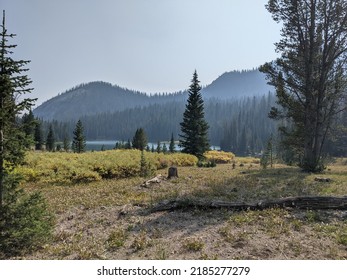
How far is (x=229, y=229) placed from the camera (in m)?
7.34

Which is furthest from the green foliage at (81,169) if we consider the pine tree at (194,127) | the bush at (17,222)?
the pine tree at (194,127)

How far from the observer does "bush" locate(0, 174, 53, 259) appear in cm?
583

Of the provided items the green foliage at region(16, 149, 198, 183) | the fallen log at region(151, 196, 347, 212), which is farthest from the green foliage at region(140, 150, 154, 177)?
the fallen log at region(151, 196, 347, 212)

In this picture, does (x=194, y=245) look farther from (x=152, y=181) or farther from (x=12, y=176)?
(x=152, y=181)

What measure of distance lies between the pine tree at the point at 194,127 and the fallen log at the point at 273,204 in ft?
94.1

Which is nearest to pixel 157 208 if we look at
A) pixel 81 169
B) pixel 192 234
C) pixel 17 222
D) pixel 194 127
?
pixel 192 234

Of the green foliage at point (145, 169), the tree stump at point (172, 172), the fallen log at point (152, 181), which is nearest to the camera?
the fallen log at point (152, 181)

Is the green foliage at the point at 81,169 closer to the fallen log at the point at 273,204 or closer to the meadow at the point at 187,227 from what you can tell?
the meadow at the point at 187,227

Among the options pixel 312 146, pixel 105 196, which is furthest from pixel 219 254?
pixel 312 146

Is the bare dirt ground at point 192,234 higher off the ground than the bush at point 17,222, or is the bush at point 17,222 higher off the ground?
the bush at point 17,222

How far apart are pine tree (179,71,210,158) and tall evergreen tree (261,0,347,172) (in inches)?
717

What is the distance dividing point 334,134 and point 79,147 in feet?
156

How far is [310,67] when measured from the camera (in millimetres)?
19328

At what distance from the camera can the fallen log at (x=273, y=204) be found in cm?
897
